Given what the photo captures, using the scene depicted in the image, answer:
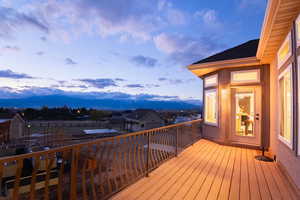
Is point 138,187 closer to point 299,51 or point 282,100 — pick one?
point 299,51

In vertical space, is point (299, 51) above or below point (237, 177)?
above

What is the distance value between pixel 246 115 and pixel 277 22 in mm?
3647

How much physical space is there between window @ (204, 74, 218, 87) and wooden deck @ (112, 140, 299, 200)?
2.93 m

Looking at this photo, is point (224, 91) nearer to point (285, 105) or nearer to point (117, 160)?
point (285, 105)

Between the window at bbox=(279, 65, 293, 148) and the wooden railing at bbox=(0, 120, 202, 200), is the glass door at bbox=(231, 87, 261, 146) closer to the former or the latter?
the wooden railing at bbox=(0, 120, 202, 200)

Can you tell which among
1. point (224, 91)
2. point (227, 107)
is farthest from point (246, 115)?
point (224, 91)

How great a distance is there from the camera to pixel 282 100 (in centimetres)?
348

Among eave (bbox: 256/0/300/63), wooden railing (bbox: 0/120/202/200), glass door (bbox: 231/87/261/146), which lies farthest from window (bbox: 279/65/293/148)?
wooden railing (bbox: 0/120/202/200)

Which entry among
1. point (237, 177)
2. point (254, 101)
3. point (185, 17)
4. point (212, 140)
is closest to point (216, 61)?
point (254, 101)

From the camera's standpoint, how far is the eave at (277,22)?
233 centimetres

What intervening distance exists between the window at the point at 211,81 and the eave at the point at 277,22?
6.81 feet

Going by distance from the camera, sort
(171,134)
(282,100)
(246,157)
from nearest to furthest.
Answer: (282,100) < (246,157) < (171,134)

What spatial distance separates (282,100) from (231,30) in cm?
1510

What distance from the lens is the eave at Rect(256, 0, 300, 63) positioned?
233 cm
